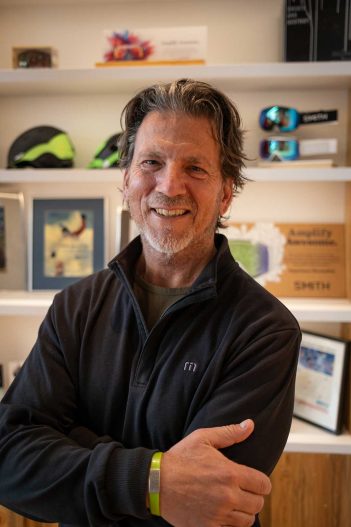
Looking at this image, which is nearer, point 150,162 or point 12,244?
point 150,162

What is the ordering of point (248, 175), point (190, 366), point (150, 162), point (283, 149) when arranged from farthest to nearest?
point (283, 149) → point (248, 175) → point (150, 162) → point (190, 366)

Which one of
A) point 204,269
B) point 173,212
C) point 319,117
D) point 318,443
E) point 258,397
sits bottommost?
point 318,443

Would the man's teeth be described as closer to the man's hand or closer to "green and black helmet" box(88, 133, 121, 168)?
the man's hand

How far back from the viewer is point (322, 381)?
1.81 metres

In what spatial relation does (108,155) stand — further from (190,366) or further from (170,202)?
(190,366)

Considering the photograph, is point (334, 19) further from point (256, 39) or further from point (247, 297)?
point (247, 297)

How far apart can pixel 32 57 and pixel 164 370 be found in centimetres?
142

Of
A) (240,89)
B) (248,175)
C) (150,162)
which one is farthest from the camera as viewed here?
(240,89)

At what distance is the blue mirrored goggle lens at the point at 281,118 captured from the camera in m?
1.78

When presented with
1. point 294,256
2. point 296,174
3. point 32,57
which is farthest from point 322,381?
point 32,57

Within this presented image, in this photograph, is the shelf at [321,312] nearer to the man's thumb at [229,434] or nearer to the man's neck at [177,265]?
the man's neck at [177,265]

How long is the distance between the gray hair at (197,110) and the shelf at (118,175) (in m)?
0.45

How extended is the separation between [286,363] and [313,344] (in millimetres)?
970

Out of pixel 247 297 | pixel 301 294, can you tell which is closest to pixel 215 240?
pixel 247 297
